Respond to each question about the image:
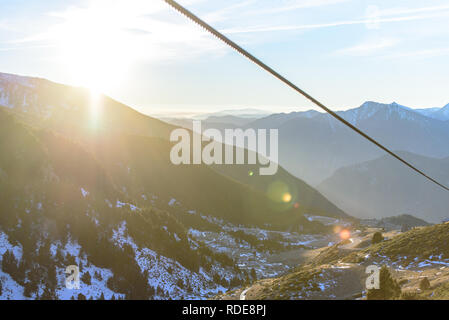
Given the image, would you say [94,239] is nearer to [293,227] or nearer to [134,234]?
[134,234]

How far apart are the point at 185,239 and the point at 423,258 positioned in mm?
61393

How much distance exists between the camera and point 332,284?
43.4 metres

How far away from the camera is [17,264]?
51.9 m

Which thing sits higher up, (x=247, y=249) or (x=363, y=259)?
(x=363, y=259)

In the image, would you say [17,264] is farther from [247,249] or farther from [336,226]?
[336,226]

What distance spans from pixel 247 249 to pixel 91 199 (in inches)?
3028

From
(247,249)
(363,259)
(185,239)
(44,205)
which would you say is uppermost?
(44,205)

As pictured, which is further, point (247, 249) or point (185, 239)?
point (247, 249)
